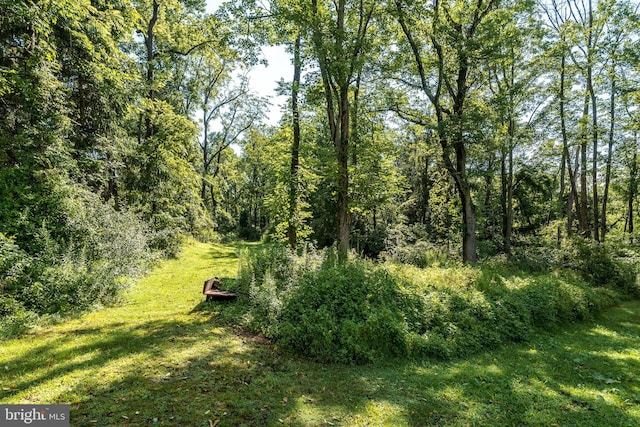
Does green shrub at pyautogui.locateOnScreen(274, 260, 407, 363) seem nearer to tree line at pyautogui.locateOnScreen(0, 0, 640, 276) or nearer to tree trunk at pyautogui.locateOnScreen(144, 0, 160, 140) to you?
tree line at pyautogui.locateOnScreen(0, 0, 640, 276)

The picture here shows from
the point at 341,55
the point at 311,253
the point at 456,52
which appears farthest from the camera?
the point at 456,52

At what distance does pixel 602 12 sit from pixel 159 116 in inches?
794

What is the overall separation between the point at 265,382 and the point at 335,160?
7.23 m

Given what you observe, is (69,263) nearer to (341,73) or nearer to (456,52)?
(341,73)

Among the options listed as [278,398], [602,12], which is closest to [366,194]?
[278,398]

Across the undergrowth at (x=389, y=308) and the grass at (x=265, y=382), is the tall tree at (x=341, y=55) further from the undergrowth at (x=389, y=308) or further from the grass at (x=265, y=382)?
the grass at (x=265, y=382)

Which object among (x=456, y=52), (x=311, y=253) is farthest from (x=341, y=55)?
(x=311, y=253)

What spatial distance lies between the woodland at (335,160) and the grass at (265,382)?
0.53 m

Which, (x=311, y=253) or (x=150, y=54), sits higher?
(x=150, y=54)

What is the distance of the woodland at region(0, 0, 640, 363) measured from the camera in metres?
6.08

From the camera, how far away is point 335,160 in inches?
395

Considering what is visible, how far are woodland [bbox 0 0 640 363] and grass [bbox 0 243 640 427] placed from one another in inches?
20.8

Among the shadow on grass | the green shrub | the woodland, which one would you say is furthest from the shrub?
the green shrub

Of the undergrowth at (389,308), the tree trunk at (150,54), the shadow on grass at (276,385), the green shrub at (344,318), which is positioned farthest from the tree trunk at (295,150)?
the tree trunk at (150,54)
